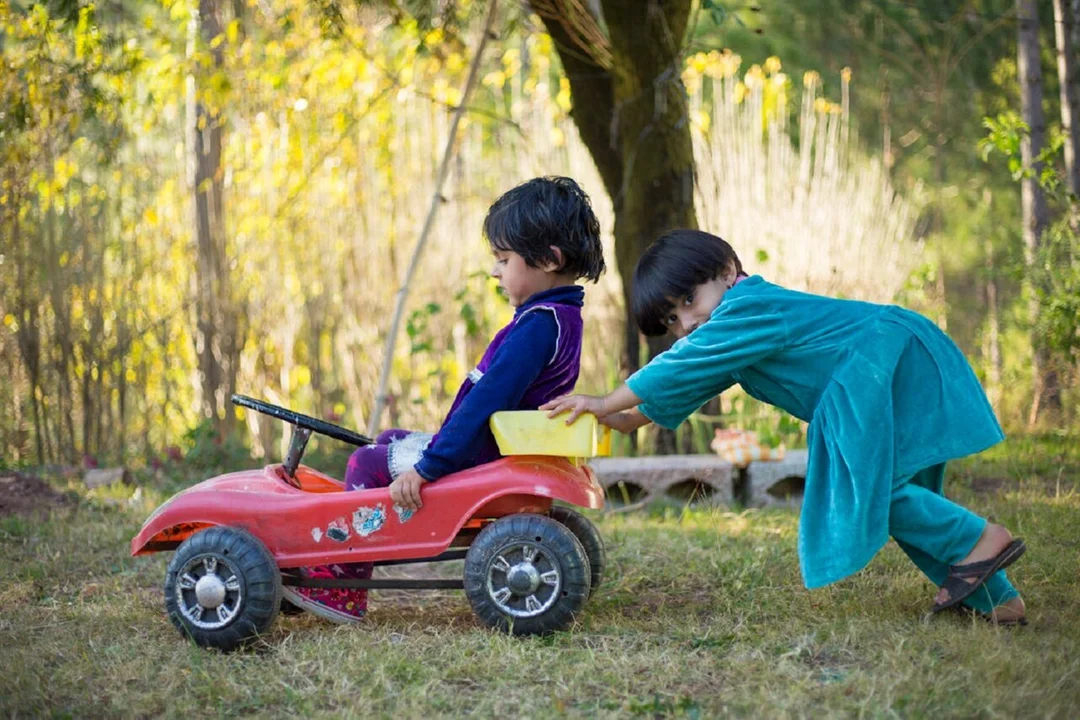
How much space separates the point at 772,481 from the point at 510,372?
8.14ft

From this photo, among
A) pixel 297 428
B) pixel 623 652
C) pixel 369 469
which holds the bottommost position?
pixel 623 652

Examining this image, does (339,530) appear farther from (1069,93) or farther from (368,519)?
(1069,93)

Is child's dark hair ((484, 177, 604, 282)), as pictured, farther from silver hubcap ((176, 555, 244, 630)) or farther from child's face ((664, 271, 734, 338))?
silver hubcap ((176, 555, 244, 630))

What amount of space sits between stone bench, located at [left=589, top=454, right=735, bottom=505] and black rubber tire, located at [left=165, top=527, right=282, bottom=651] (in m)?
2.33

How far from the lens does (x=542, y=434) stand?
2971 millimetres

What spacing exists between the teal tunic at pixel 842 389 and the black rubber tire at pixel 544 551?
426mm

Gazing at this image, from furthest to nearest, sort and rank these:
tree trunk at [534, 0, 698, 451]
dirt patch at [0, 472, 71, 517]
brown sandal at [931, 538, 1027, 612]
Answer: tree trunk at [534, 0, 698, 451]
dirt patch at [0, 472, 71, 517]
brown sandal at [931, 538, 1027, 612]

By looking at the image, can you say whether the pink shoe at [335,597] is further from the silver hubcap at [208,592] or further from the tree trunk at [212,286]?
the tree trunk at [212,286]

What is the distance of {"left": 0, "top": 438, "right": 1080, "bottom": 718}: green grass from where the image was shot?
2504mm

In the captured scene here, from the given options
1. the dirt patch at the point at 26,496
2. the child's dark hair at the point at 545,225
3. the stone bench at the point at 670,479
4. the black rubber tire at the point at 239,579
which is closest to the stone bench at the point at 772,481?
the stone bench at the point at 670,479

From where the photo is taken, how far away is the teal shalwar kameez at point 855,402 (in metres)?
2.94

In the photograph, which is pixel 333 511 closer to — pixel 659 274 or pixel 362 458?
pixel 362 458

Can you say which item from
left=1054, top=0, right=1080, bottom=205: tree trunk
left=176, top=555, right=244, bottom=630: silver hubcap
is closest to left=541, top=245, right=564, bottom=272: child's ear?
left=176, top=555, right=244, bottom=630: silver hubcap

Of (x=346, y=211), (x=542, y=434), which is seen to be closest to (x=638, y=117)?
(x=346, y=211)
